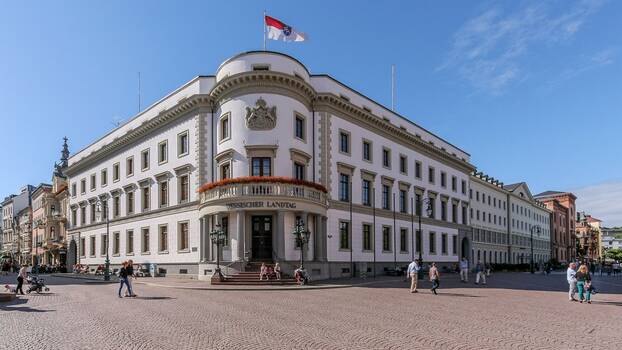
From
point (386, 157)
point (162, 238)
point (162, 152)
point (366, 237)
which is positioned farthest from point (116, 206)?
point (386, 157)

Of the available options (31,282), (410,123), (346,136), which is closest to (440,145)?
(410,123)

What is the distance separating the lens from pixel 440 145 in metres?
56.2

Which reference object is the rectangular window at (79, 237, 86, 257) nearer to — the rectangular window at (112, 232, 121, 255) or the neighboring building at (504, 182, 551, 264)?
the rectangular window at (112, 232, 121, 255)

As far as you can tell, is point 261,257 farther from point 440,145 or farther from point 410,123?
point 440,145

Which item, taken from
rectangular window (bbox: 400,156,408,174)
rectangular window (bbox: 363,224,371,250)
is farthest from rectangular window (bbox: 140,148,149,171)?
rectangular window (bbox: 400,156,408,174)

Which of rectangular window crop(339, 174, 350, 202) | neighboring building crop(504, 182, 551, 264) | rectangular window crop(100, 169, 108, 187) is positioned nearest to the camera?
rectangular window crop(339, 174, 350, 202)

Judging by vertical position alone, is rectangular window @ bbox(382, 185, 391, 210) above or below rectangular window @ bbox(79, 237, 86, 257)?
above

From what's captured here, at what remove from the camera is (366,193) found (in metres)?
42.0

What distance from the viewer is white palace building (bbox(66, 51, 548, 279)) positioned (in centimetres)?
3281

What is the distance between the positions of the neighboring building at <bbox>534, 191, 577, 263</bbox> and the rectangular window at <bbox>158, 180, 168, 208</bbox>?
101 m

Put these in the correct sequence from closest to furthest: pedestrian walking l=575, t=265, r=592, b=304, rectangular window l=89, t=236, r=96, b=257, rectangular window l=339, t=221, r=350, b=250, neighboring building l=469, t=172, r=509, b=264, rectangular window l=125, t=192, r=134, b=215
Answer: pedestrian walking l=575, t=265, r=592, b=304, rectangular window l=339, t=221, r=350, b=250, rectangular window l=125, t=192, r=134, b=215, rectangular window l=89, t=236, r=96, b=257, neighboring building l=469, t=172, r=509, b=264

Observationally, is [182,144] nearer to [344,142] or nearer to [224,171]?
[224,171]

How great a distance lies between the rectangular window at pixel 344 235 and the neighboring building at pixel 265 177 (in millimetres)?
84

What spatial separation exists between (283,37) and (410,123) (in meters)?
19.5
